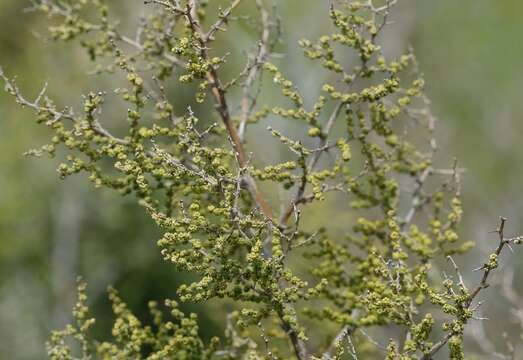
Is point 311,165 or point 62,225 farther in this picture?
point 62,225

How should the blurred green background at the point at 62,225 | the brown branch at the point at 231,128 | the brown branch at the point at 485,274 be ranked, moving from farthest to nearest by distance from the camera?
the blurred green background at the point at 62,225, the brown branch at the point at 231,128, the brown branch at the point at 485,274

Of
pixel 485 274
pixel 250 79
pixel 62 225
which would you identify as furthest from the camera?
pixel 62 225

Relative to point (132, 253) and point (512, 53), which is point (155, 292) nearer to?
point (132, 253)

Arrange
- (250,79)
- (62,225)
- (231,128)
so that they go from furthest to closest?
(62,225), (250,79), (231,128)

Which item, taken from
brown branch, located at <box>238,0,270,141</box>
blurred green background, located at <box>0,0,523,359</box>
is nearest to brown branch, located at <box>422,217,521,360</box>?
brown branch, located at <box>238,0,270,141</box>

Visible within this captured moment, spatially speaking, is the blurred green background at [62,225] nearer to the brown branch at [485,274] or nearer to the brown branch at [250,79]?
the brown branch at [250,79]

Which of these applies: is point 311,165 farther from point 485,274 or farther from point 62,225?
point 62,225

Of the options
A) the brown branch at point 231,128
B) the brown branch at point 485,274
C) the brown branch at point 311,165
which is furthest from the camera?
the brown branch at point 311,165

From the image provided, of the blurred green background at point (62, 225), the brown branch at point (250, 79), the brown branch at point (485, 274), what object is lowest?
the brown branch at point (485, 274)

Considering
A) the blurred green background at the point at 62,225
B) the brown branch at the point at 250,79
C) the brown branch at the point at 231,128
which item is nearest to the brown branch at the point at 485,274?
the brown branch at the point at 231,128

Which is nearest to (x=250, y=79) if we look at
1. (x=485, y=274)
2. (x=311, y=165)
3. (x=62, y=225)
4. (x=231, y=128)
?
(x=231, y=128)

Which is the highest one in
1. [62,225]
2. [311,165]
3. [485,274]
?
[62,225]

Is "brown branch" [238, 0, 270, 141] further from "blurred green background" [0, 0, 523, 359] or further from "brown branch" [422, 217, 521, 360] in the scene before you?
"blurred green background" [0, 0, 523, 359]

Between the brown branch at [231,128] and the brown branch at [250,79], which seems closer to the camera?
the brown branch at [231,128]
